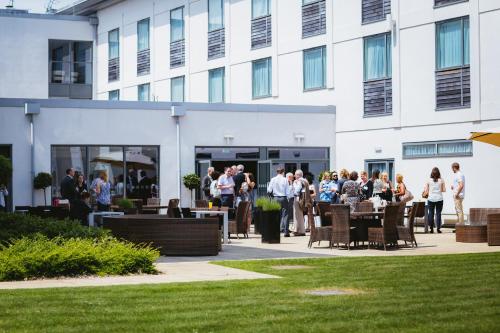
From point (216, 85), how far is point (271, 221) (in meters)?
19.6

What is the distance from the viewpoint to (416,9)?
32.7 meters

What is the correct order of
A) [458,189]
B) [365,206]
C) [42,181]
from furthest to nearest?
[42,181], [458,189], [365,206]

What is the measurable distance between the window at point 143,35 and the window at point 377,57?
1598 centimetres

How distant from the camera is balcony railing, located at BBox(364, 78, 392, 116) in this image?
34.1m

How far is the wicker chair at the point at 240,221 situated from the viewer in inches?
1062

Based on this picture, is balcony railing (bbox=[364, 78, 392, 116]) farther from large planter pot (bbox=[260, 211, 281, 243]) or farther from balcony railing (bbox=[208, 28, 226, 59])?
large planter pot (bbox=[260, 211, 281, 243])

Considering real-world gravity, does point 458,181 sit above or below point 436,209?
above

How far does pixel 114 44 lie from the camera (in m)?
51.2

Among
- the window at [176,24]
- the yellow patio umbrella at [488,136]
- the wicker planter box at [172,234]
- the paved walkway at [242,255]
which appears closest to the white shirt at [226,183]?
the paved walkway at [242,255]

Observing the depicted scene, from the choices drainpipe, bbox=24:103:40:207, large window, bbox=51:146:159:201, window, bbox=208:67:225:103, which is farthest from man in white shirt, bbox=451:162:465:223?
window, bbox=208:67:225:103

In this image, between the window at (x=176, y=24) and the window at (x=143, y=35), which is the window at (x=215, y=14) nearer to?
the window at (x=176, y=24)

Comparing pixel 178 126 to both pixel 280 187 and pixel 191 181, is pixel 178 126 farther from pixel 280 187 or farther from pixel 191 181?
pixel 280 187

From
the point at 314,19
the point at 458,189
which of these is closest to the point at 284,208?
the point at 458,189

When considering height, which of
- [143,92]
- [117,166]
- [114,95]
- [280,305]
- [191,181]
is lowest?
[280,305]
